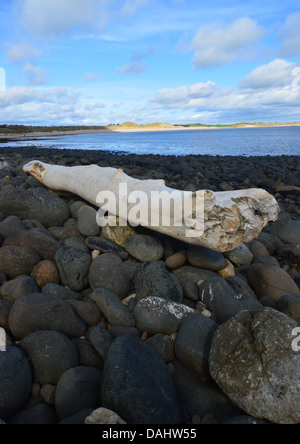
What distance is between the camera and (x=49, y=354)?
7.63ft

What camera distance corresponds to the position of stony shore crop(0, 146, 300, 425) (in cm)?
203

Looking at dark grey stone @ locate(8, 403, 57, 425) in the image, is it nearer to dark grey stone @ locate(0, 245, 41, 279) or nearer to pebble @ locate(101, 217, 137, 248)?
dark grey stone @ locate(0, 245, 41, 279)

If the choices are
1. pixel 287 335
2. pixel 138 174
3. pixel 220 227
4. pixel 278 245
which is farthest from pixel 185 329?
pixel 138 174

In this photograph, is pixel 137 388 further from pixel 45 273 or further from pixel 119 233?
pixel 119 233

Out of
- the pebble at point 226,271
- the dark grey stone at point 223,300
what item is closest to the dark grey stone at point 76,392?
the dark grey stone at point 223,300

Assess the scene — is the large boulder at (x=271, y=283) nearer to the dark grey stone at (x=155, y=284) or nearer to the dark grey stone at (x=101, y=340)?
the dark grey stone at (x=155, y=284)

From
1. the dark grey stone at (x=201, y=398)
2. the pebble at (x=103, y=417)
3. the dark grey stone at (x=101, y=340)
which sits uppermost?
the dark grey stone at (x=101, y=340)

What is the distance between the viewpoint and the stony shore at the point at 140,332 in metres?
2.03

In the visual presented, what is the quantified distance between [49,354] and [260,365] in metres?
1.56

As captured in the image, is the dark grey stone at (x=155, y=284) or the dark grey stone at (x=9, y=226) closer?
the dark grey stone at (x=155, y=284)

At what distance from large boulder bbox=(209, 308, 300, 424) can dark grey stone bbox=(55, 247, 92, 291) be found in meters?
1.71

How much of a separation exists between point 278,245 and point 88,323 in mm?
3375

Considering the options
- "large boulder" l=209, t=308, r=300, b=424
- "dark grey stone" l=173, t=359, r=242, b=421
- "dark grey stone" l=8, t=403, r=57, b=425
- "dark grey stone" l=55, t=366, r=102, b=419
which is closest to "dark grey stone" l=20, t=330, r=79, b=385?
"dark grey stone" l=55, t=366, r=102, b=419

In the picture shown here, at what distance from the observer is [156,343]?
2.62 m
